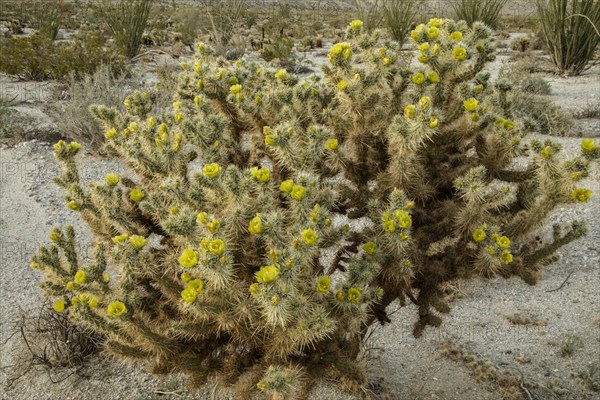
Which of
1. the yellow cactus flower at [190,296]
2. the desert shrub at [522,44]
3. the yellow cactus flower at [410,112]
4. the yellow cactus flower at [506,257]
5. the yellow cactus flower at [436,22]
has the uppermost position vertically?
the yellow cactus flower at [436,22]

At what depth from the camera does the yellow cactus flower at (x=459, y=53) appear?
259 centimetres

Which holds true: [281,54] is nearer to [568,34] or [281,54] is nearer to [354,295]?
[568,34]

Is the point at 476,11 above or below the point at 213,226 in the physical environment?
below

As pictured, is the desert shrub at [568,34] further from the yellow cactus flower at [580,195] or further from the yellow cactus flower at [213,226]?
the yellow cactus flower at [213,226]

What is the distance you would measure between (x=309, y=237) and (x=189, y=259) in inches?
16.9

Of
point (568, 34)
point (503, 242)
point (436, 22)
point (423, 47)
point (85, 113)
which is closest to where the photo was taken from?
point (503, 242)

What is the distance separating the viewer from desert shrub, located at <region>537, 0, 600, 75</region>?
10062 mm

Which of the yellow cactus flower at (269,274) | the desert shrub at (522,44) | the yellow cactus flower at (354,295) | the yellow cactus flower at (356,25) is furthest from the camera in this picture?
the desert shrub at (522,44)

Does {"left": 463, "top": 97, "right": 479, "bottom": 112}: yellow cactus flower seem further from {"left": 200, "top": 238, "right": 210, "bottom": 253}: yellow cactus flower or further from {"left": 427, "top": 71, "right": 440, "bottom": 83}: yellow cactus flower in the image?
{"left": 200, "top": 238, "right": 210, "bottom": 253}: yellow cactus flower

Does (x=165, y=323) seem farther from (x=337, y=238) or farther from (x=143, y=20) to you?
(x=143, y=20)

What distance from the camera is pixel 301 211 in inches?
86.4

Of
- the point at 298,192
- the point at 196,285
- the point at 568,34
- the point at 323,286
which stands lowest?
the point at 568,34

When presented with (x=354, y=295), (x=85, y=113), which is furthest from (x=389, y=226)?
(x=85, y=113)

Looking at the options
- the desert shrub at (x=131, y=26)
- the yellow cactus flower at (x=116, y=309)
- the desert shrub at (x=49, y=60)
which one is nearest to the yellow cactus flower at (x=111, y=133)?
the yellow cactus flower at (x=116, y=309)
